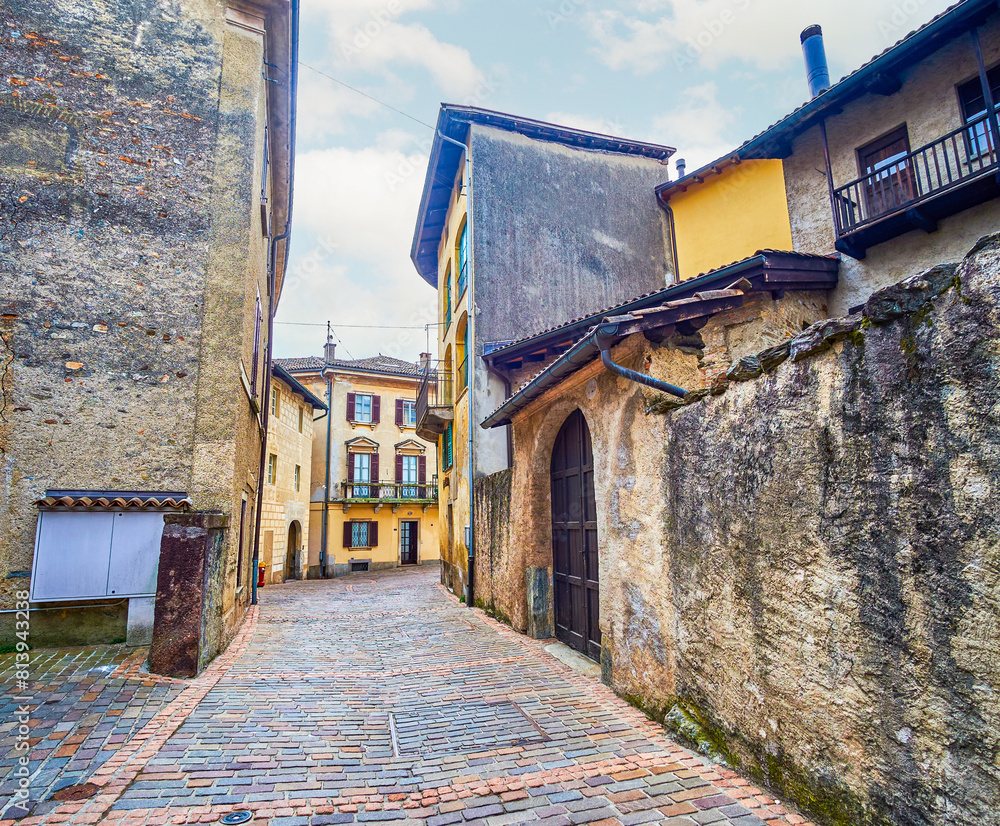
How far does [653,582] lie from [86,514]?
6.41 m

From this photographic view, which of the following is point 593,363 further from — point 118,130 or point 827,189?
point 118,130

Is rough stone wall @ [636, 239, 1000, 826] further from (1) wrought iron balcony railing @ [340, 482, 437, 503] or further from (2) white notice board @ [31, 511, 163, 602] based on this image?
(1) wrought iron balcony railing @ [340, 482, 437, 503]

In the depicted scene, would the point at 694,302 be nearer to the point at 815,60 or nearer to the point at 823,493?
the point at 823,493

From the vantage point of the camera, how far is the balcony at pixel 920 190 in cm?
756

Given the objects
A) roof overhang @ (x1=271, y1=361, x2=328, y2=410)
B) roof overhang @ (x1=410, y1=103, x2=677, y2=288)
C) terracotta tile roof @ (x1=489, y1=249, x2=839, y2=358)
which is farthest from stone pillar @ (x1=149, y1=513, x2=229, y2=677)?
roof overhang @ (x1=410, y1=103, x2=677, y2=288)

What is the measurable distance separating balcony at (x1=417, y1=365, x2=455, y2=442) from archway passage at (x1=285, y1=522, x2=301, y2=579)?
30.6 feet

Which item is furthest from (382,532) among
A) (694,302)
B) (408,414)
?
(694,302)

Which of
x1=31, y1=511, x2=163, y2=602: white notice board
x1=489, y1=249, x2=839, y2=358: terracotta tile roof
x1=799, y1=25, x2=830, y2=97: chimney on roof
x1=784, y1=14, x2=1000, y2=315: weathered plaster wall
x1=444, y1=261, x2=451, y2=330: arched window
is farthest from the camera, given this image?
x1=444, y1=261, x2=451, y2=330: arched window

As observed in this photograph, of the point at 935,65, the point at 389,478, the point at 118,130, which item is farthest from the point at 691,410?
the point at 389,478

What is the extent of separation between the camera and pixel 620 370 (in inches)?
213

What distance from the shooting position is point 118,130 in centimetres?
833

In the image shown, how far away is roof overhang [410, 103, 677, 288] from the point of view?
1476cm

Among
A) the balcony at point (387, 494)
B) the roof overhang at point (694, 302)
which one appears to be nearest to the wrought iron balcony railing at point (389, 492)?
the balcony at point (387, 494)

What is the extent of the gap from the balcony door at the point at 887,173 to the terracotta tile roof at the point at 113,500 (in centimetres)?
1027
